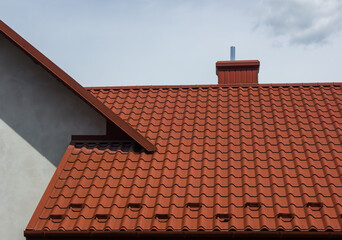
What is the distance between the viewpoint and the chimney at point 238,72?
1259cm

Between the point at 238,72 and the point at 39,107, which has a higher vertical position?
the point at 238,72

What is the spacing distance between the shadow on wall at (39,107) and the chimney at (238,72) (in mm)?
4066

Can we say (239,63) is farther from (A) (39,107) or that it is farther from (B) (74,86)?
(A) (39,107)

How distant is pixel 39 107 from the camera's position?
9539 millimetres

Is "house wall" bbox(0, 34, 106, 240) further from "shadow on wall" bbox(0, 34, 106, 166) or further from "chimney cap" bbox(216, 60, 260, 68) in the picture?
"chimney cap" bbox(216, 60, 260, 68)

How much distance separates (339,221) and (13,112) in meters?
5.73

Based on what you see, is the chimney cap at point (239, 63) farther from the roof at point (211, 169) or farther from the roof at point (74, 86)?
the roof at point (74, 86)
